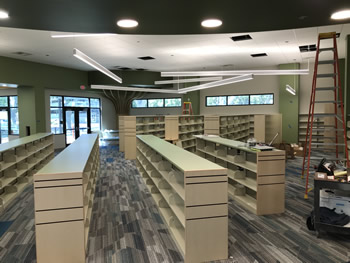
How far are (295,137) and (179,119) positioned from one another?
5.70m

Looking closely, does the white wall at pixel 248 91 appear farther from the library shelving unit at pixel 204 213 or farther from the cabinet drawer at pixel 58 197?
the cabinet drawer at pixel 58 197

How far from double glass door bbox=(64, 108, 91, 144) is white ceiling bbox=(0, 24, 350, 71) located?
114 inches

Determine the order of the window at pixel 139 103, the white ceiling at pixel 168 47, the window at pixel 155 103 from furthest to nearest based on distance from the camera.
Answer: the window at pixel 139 103 < the window at pixel 155 103 < the white ceiling at pixel 168 47

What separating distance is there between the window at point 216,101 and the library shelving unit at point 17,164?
897cm

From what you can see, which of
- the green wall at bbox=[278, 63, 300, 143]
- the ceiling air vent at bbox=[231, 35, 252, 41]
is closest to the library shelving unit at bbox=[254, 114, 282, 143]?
the green wall at bbox=[278, 63, 300, 143]

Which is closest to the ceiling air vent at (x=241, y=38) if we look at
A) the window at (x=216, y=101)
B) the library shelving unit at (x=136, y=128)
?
the library shelving unit at (x=136, y=128)

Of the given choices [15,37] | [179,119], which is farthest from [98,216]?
[179,119]

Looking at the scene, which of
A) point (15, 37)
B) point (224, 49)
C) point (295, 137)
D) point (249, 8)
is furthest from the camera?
point (295, 137)

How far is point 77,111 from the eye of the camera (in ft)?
47.6

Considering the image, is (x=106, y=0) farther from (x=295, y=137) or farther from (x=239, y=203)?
(x=295, y=137)

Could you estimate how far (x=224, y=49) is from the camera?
9.49 meters

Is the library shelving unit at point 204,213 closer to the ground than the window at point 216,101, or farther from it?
→ closer to the ground

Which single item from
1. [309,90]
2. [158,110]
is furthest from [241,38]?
[158,110]

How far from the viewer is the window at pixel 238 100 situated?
14.3 meters
